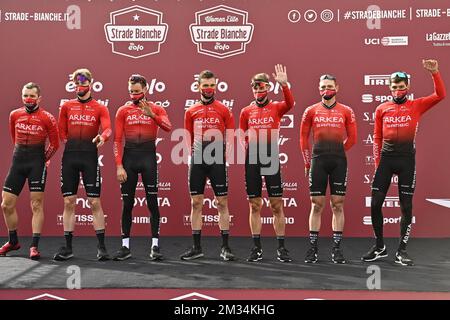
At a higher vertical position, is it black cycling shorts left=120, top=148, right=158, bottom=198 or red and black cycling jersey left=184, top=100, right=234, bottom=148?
red and black cycling jersey left=184, top=100, right=234, bottom=148

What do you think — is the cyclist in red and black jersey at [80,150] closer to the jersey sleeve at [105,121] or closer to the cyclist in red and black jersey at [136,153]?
the jersey sleeve at [105,121]

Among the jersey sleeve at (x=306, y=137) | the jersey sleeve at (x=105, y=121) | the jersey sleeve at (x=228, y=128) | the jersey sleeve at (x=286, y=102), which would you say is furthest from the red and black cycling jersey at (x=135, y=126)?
the jersey sleeve at (x=306, y=137)

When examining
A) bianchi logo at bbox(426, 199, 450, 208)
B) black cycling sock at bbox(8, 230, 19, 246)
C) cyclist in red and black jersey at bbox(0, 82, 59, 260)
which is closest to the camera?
cyclist in red and black jersey at bbox(0, 82, 59, 260)

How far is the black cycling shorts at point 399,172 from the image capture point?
416cm

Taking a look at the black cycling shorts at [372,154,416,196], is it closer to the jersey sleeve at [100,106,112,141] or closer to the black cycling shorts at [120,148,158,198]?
the black cycling shorts at [120,148,158,198]

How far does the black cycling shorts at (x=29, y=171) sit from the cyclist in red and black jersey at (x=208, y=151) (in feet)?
4.94

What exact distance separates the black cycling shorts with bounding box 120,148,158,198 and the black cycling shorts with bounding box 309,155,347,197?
5.03ft

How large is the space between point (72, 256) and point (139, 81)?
5.96 ft

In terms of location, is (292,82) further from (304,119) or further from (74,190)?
(74,190)

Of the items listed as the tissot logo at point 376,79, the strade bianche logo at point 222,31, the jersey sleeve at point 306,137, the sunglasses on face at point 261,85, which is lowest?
the jersey sleeve at point 306,137

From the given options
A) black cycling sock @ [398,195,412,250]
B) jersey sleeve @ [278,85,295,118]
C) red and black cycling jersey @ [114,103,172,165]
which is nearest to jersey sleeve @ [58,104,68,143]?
red and black cycling jersey @ [114,103,172,165]

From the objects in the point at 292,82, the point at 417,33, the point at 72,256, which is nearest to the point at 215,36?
the point at 292,82

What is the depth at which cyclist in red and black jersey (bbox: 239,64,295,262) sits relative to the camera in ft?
13.9

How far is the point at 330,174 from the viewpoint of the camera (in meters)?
4.21
